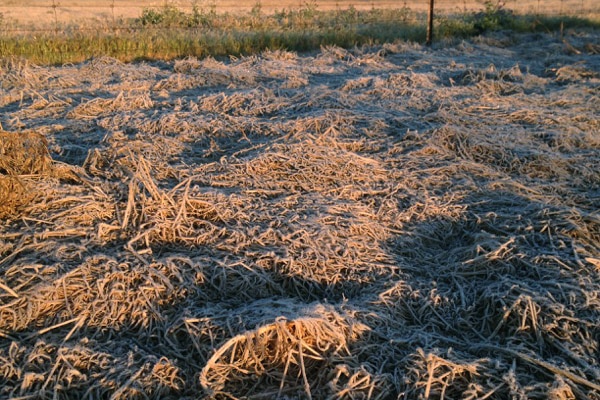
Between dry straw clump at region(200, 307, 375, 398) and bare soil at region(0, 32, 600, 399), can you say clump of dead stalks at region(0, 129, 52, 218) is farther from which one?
dry straw clump at region(200, 307, 375, 398)

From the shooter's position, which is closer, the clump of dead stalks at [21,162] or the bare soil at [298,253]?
the bare soil at [298,253]

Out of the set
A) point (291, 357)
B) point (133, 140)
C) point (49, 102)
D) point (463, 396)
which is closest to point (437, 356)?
point (463, 396)

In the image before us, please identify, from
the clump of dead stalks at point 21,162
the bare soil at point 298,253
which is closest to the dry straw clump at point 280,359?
the bare soil at point 298,253

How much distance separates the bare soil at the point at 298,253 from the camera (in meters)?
2.28

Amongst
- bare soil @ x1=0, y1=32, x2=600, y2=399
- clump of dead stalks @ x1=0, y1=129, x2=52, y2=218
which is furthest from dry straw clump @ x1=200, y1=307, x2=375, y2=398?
clump of dead stalks @ x1=0, y1=129, x2=52, y2=218

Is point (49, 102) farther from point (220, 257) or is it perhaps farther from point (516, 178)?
point (516, 178)

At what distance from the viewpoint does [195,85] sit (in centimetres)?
671

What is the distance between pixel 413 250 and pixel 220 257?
113 cm

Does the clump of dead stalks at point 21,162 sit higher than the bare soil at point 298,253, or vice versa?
the clump of dead stalks at point 21,162

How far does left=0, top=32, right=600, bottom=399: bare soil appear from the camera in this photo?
2283 mm

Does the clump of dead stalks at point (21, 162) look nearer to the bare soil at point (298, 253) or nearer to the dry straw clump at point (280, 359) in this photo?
the bare soil at point (298, 253)

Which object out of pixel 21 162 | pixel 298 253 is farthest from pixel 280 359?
pixel 21 162

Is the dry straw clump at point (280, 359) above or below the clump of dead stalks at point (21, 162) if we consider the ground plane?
below

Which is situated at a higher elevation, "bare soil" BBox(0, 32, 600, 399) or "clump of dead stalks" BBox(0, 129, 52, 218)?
"clump of dead stalks" BBox(0, 129, 52, 218)
